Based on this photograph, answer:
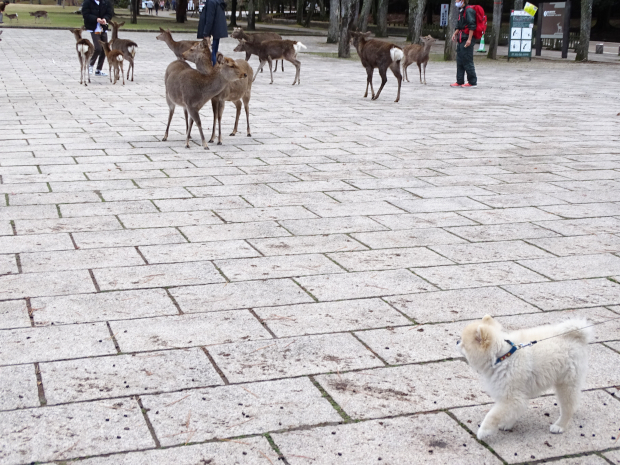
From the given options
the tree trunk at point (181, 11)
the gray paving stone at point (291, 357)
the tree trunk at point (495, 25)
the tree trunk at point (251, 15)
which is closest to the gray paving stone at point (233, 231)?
the gray paving stone at point (291, 357)

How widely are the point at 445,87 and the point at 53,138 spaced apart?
9421 mm

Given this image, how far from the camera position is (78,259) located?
16.8 feet

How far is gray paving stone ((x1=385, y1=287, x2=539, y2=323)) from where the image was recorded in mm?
4325

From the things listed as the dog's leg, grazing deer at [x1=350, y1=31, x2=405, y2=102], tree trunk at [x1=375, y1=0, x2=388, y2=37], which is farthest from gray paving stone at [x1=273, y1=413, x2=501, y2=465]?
tree trunk at [x1=375, y1=0, x2=388, y2=37]

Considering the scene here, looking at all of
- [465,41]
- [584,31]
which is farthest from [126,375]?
[584,31]

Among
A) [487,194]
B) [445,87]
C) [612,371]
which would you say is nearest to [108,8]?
[445,87]

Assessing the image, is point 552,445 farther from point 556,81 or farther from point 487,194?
point 556,81

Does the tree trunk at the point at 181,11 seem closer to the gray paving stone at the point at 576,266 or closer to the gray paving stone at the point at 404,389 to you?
the gray paving stone at the point at 576,266

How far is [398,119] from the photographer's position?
11867 mm

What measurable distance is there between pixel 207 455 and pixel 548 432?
52.6 inches

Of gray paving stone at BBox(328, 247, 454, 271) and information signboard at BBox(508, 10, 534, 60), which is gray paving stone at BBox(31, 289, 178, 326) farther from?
information signboard at BBox(508, 10, 534, 60)

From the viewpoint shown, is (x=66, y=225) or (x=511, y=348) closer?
(x=511, y=348)

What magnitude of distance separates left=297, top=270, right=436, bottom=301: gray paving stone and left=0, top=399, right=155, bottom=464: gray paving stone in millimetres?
1650

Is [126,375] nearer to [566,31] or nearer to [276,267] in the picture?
[276,267]
